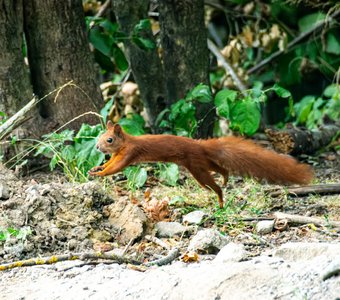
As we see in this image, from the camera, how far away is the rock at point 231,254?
13.1 ft

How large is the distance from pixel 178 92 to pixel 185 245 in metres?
2.81

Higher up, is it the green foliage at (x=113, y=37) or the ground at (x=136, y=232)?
the green foliage at (x=113, y=37)

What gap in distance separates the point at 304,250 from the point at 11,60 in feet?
11.3

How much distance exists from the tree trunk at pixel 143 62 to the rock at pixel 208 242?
2.96 metres

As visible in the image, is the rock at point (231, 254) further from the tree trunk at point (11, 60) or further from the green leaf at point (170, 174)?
the tree trunk at point (11, 60)

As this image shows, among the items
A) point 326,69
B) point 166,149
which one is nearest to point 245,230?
point 166,149

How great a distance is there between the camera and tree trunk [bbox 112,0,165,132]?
24.1 ft

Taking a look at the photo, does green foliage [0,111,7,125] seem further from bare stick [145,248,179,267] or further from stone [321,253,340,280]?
stone [321,253,340,280]

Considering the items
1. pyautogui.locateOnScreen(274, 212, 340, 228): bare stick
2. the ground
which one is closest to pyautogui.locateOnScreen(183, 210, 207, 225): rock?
the ground

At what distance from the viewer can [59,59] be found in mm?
6598

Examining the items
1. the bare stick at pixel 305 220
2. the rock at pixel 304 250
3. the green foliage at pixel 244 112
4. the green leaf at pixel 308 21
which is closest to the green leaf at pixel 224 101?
the green foliage at pixel 244 112

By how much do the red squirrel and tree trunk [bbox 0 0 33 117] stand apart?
54.7 inches

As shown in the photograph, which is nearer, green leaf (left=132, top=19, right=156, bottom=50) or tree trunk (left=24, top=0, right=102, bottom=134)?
tree trunk (left=24, top=0, right=102, bottom=134)

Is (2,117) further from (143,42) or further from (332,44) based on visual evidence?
(332,44)
